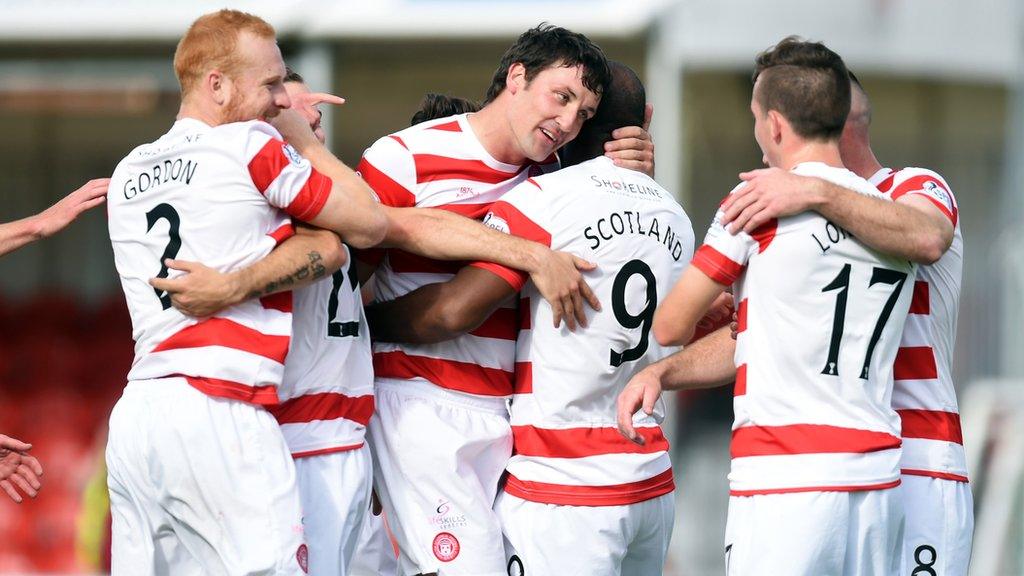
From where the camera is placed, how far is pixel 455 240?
3.67 metres

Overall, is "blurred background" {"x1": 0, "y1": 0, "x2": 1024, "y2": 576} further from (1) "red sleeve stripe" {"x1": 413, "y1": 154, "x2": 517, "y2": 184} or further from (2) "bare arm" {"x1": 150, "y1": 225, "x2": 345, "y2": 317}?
(2) "bare arm" {"x1": 150, "y1": 225, "x2": 345, "y2": 317}

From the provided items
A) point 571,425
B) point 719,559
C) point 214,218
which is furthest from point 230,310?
point 719,559

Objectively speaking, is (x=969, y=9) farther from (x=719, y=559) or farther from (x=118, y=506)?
(x=118, y=506)

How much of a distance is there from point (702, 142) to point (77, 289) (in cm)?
660

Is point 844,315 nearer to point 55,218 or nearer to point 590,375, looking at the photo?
point 590,375

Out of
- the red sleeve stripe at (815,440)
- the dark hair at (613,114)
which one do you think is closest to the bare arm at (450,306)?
the dark hair at (613,114)

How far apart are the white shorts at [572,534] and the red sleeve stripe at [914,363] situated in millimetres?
764

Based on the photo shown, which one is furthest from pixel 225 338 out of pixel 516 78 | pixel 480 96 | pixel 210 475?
pixel 480 96

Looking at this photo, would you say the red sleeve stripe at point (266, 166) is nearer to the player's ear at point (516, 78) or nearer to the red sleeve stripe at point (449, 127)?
the red sleeve stripe at point (449, 127)

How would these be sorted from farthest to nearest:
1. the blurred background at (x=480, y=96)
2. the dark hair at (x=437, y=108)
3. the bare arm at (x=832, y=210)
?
the blurred background at (x=480, y=96) → the dark hair at (x=437, y=108) → the bare arm at (x=832, y=210)

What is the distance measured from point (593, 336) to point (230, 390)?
1014 mm

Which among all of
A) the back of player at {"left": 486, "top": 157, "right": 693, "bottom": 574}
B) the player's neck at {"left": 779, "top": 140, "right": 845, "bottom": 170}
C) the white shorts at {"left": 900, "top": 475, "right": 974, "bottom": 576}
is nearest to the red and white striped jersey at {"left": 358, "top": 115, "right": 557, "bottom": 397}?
the back of player at {"left": 486, "top": 157, "right": 693, "bottom": 574}

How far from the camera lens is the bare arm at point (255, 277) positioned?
3.34 metres

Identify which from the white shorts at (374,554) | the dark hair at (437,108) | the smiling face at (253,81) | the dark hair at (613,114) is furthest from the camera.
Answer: the dark hair at (437,108)
